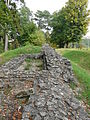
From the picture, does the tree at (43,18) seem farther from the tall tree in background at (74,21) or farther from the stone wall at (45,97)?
the stone wall at (45,97)

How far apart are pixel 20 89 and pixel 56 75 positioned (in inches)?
78.8

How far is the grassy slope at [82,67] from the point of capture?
922 cm

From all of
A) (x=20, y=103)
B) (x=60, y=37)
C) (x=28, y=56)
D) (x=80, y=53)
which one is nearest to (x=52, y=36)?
(x=60, y=37)

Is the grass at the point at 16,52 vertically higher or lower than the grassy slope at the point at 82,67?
higher

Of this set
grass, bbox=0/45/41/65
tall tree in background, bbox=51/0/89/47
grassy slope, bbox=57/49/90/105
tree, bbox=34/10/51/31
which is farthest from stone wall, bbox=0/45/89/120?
tree, bbox=34/10/51/31

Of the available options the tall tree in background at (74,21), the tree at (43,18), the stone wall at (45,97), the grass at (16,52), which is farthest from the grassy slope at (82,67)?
the tree at (43,18)

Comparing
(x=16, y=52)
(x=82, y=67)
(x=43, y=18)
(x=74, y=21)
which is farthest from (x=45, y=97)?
(x=43, y=18)

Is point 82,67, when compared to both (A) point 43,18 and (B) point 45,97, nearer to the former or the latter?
(B) point 45,97

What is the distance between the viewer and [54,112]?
4.95 metres

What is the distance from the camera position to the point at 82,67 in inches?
670

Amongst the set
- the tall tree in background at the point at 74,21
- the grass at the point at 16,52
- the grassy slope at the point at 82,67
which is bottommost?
the grassy slope at the point at 82,67

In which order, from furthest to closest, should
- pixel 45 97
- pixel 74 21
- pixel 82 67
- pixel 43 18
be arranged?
pixel 43 18, pixel 74 21, pixel 82 67, pixel 45 97

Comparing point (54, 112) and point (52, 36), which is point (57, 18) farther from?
point (54, 112)

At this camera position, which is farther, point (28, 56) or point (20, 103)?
point (28, 56)
